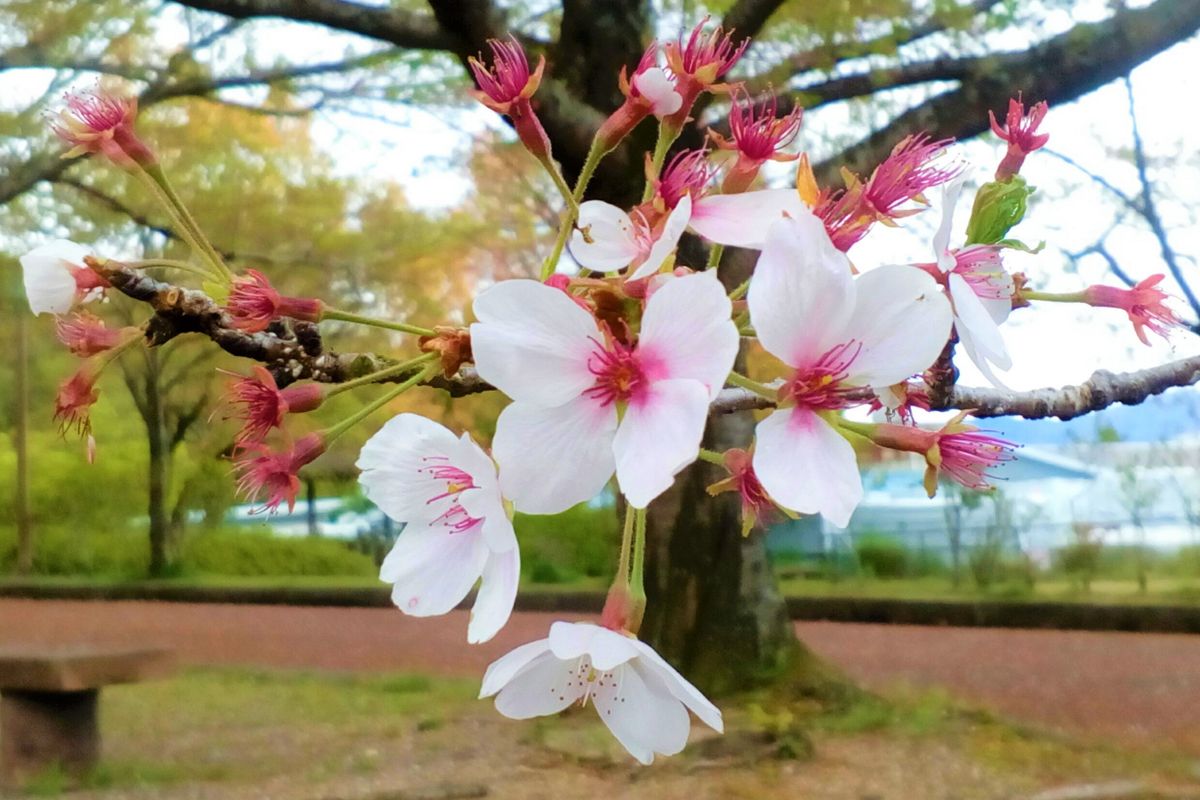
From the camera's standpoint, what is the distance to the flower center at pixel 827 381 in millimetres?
229

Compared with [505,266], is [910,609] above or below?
below

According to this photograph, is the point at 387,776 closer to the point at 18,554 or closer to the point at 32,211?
the point at 32,211

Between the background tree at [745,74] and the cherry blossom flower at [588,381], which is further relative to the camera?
the background tree at [745,74]

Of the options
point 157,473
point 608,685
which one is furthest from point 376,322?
point 157,473

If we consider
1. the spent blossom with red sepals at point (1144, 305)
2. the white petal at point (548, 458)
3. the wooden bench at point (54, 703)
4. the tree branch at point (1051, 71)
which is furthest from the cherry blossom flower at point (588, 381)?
the wooden bench at point (54, 703)

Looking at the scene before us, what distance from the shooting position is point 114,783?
2014mm

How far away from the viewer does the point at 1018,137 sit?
0.33 meters

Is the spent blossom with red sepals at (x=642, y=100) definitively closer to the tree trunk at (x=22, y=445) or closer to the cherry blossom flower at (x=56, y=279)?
the cherry blossom flower at (x=56, y=279)

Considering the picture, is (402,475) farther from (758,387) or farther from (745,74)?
(745,74)

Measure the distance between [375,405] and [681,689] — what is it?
11 centimetres

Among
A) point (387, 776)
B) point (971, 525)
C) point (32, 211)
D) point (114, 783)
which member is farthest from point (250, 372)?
point (32, 211)

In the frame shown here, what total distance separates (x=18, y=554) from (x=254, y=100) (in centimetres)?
174

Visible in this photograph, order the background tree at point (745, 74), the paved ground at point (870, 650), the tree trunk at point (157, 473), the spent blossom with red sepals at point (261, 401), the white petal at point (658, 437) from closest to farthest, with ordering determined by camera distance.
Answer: the white petal at point (658, 437)
the spent blossom with red sepals at point (261, 401)
the background tree at point (745, 74)
the paved ground at point (870, 650)
the tree trunk at point (157, 473)

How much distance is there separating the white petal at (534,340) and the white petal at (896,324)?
0.06m
